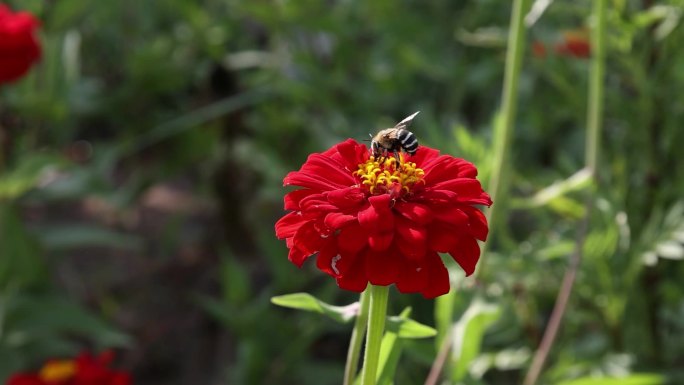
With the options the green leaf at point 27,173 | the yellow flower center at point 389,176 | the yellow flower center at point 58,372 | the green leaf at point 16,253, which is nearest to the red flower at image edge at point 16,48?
the green leaf at point 27,173

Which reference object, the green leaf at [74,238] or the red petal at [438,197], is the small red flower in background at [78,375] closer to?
the green leaf at [74,238]

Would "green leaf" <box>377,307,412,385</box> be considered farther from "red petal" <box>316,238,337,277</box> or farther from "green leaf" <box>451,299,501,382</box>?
"green leaf" <box>451,299,501,382</box>

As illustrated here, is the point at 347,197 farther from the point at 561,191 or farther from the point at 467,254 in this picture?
the point at 561,191

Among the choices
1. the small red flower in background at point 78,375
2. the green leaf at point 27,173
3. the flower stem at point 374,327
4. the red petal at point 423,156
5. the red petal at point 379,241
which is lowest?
Result: the flower stem at point 374,327

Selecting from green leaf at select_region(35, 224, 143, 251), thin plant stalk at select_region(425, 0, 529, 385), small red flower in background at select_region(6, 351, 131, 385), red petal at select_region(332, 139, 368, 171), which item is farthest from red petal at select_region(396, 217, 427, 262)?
green leaf at select_region(35, 224, 143, 251)

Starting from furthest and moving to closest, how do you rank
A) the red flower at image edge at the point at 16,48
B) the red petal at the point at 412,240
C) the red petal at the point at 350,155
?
the red flower at image edge at the point at 16,48 → the red petal at the point at 350,155 → the red petal at the point at 412,240
